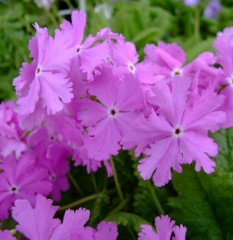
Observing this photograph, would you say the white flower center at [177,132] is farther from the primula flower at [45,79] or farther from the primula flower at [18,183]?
the primula flower at [18,183]

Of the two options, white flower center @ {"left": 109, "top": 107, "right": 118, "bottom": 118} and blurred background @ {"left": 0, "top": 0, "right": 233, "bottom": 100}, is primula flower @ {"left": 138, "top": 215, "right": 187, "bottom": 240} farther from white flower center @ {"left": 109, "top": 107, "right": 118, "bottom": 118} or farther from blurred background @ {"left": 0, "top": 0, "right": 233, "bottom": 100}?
blurred background @ {"left": 0, "top": 0, "right": 233, "bottom": 100}

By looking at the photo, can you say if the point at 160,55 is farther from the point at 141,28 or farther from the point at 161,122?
the point at 141,28

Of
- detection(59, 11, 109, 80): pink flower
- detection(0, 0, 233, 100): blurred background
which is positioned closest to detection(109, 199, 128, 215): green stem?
detection(59, 11, 109, 80): pink flower

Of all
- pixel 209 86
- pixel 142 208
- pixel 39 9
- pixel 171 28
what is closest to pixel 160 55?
pixel 209 86

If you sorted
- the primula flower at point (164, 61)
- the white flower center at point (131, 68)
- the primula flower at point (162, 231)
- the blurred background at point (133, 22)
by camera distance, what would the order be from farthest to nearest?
1. the blurred background at point (133, 22)
2. the primula flower at point (164, 61)
3. the white flower center at point (131, 68)
4. the primula flower at point (162, 231)

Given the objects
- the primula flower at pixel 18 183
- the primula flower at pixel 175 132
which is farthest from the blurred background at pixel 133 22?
the primula flower at pixel 175 132
